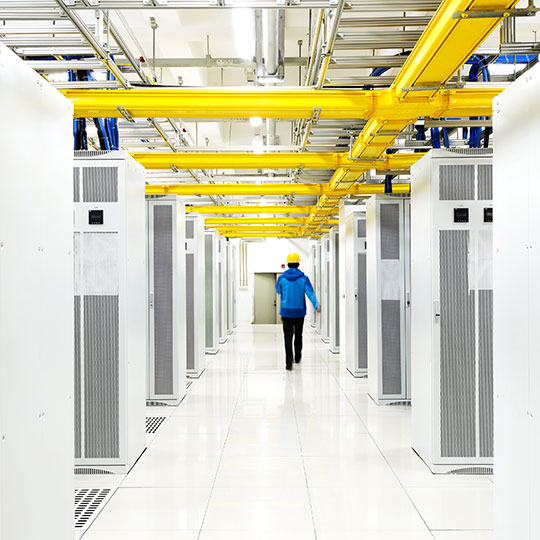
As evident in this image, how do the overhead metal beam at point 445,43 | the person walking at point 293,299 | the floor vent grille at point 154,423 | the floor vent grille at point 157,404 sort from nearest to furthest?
the overhead metal beam at point 445,43, the floor vent grille at point 154,423, the floor vent grille at point 157,404, the person walking at point 293,299

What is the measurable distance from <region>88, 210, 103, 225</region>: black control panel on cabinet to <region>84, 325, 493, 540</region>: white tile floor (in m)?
1.92

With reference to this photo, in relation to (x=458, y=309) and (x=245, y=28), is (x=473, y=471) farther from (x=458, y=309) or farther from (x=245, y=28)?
(x=245, y=28)

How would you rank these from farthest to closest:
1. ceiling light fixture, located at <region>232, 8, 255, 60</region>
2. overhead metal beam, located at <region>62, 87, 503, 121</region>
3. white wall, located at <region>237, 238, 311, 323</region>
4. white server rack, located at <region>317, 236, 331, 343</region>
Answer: white wall, located at <region>237, 238, 311, 323</region>
white server rack, located at <region>317, 236, 331, 343</region>
overhead metal beam, located at <region>62, 87, 503, 121</region>
ceiling light fixture, located at <region>232, 8, 255, 60</region>

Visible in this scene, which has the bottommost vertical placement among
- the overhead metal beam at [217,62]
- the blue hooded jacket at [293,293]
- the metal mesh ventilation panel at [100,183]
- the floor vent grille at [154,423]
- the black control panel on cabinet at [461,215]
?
the floor vent grille at [154,423]

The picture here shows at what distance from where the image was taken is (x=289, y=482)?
14.2 ft

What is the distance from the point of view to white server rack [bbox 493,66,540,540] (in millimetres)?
2238

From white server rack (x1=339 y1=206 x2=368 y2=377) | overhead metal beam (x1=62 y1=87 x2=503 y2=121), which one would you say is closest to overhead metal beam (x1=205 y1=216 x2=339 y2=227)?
white server rack (x1=339 y1=206 x2=368 y2=377)

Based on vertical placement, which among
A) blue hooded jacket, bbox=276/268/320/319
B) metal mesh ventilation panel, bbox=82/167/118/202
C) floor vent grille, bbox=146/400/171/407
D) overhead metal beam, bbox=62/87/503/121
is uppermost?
overhead metal beam, bbox=62/87/503/121

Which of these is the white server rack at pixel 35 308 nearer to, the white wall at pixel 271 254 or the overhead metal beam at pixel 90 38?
the overhead metal beam at pixel 90 38

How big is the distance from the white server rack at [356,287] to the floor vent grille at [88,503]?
16.8 ft

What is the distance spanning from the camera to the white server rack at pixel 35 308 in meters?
1.91

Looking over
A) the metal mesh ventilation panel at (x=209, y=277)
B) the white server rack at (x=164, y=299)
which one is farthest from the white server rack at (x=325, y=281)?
the white server rack at (x=164, y=299)

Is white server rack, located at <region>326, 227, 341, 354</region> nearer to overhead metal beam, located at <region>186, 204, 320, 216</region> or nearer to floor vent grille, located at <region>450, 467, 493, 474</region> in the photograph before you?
overhead metal beam, located at <region>186, 204, 320, 216</region>

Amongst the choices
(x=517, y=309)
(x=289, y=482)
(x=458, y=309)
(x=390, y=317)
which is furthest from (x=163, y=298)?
(x=517, y=309)
